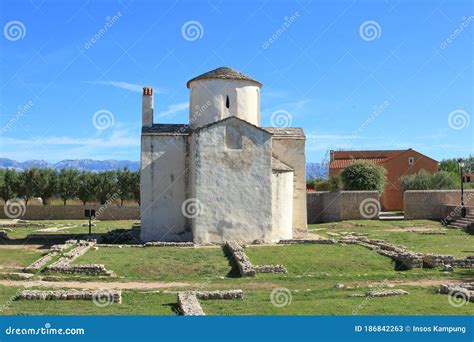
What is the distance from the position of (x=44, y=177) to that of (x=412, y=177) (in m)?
40.5

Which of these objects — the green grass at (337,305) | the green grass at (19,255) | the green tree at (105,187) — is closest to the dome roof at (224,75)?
the green grass at (19,255)

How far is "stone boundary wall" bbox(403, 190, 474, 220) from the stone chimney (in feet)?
73.1

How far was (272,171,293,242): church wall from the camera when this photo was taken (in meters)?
27.7

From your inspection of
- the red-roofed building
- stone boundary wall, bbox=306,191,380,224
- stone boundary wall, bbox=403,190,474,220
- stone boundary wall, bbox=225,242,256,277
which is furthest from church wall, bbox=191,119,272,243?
the red-roofed building

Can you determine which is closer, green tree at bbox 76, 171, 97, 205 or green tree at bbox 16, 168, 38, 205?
green tree at bbox 16, 168, 38, 205

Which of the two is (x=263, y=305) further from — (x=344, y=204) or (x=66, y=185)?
(x=66, y=185)

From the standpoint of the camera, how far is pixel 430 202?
4259 cm

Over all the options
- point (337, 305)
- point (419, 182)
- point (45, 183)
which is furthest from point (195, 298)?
point (45, 183)

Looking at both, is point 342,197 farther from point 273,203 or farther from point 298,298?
point 298,298

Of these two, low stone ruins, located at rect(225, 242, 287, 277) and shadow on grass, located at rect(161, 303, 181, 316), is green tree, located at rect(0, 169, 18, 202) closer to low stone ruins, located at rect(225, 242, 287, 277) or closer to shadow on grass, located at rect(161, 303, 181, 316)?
low stone ruins, located at rect(225, 242, 287, 277)

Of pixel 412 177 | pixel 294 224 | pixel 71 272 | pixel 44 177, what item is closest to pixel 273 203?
pixel 294 224

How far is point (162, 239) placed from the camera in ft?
93.4

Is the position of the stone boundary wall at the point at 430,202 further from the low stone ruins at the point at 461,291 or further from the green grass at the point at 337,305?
the green grass at the point at 337,305

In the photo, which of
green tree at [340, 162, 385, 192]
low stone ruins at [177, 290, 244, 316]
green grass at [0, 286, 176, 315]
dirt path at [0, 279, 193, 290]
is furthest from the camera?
green tree at [340, 162, 385, 192]
